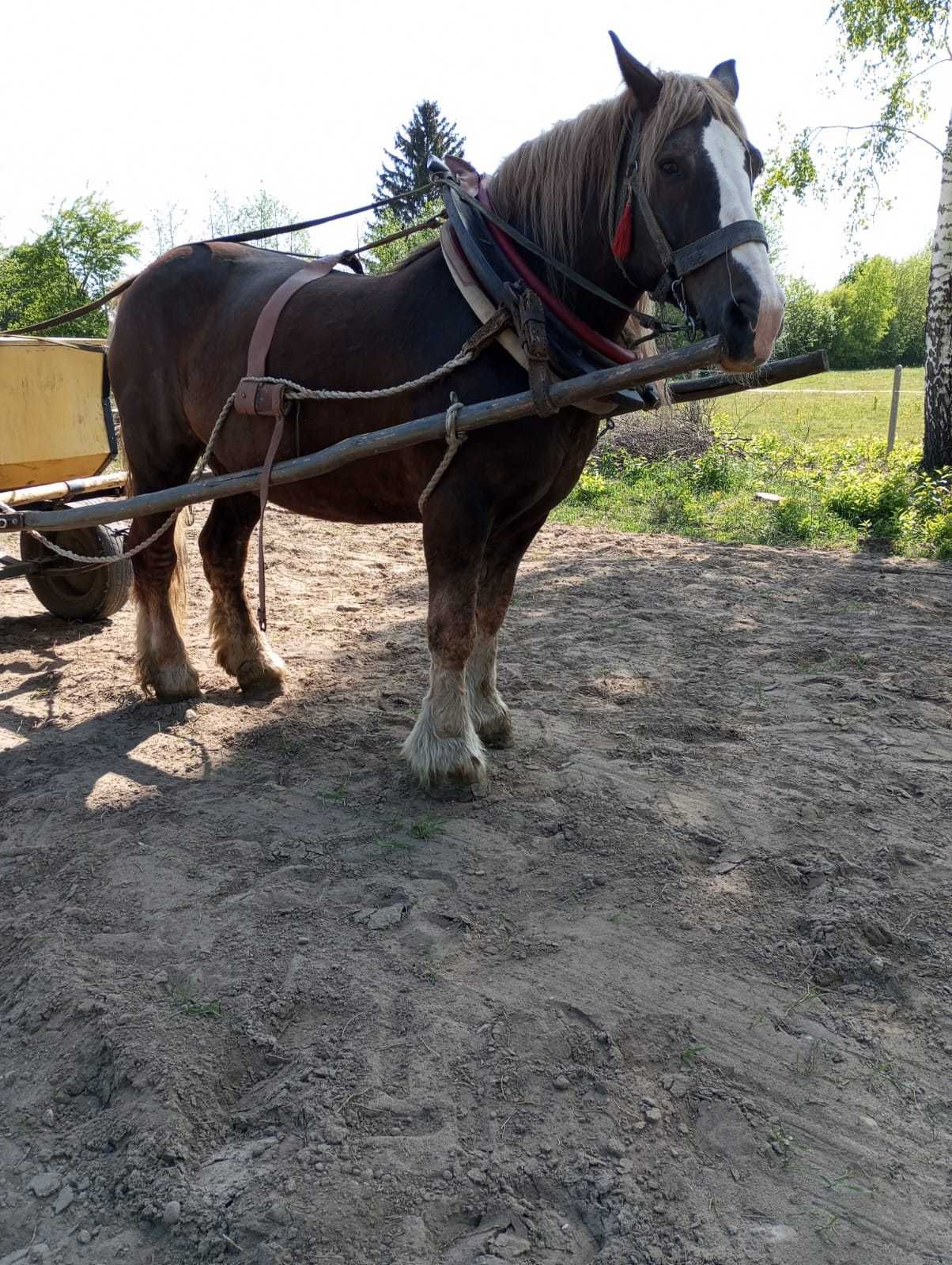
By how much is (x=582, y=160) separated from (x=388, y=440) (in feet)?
3.44

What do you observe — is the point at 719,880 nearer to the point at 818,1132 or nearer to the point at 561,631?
the point at 818,1132

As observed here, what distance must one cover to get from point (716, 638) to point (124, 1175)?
397cm

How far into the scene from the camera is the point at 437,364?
3.12 metres

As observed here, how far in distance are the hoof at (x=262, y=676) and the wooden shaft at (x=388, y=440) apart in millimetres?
871

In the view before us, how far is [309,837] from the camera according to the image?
3139mm

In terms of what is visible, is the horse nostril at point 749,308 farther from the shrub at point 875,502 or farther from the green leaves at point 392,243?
the shrub at point 875,502

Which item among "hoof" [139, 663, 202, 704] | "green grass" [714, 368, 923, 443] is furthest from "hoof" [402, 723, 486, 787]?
"green grass" [714, 368, 923, 443]

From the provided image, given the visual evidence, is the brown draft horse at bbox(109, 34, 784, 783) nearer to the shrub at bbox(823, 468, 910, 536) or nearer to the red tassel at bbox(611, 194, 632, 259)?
the red tassel at bbox(611, 194, 632, 259)

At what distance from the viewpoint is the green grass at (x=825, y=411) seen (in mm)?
17156

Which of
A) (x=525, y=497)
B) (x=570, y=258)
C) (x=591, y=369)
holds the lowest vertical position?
(x=525, y=497)

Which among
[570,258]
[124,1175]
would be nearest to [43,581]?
[570,258]

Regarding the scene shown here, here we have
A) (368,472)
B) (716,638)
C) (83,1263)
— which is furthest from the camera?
(716,638)

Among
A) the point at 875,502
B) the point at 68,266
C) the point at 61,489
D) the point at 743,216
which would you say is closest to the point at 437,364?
the point at 743,216

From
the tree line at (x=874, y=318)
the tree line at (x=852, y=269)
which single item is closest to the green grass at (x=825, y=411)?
the tree line at (x=852, y=269)
